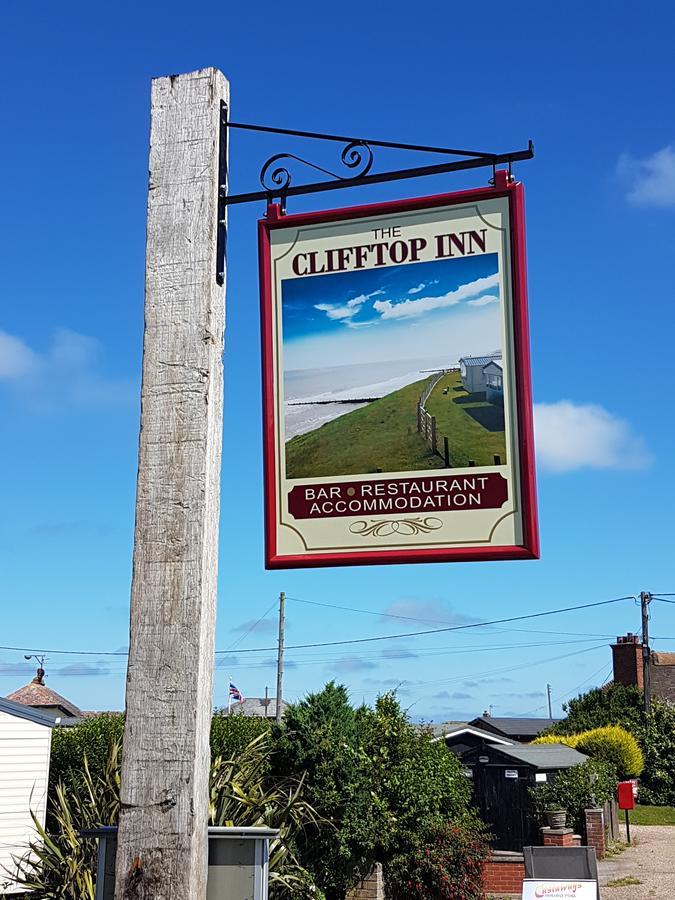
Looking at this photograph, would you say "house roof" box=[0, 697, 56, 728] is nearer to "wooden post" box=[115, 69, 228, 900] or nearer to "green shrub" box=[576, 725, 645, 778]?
"wooden post" box=[115, 69, 228, 900]

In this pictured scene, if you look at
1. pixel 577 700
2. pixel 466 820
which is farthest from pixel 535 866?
pixel 577 700

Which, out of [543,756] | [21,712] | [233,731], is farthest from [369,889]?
[543,756]

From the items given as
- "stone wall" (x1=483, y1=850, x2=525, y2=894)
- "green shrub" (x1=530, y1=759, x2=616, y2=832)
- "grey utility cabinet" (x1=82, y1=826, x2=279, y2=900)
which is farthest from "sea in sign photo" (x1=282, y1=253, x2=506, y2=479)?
"green shrub" (x1=530, y1=759, x2=616, y2=832)

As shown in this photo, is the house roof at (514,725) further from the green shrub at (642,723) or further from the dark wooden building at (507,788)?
the dark wooden building at (507,788)

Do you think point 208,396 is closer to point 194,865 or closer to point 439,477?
point 439,477

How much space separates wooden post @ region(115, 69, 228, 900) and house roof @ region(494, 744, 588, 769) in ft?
59.9

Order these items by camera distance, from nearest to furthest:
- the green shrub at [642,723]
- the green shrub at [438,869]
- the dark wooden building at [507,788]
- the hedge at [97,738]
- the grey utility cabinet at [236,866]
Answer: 1. the grey utility cabinet at [236,866]
2. the green shrub at [438,869]
3. the hedge at [97,738]
4. the dark wooden building at [507,788]
5. the green shrub at [642,723]

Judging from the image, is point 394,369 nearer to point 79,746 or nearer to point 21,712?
point 21,712

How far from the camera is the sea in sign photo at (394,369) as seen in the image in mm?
3758

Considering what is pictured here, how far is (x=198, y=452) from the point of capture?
3.58 meters

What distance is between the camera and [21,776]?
17484 millimetres

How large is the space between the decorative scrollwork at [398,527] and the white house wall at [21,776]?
15293 mm

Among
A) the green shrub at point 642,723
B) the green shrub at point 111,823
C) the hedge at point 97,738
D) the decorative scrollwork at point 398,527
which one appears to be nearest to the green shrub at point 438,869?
the hedge at point 97,738

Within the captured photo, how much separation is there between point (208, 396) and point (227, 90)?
1275 mm
